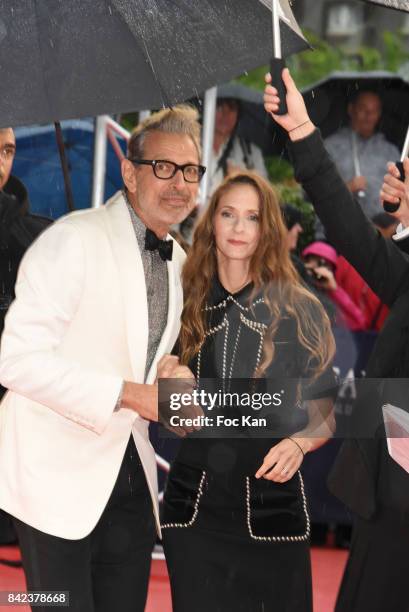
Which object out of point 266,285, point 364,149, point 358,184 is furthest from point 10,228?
point 364,149

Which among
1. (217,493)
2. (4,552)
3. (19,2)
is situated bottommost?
(4,552)

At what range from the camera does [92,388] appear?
2.61 metres

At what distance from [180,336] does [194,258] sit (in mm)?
269

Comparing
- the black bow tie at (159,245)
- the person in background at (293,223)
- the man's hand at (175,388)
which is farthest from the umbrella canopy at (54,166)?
the man's hand at (175,388)

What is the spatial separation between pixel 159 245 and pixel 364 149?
3.64 metres

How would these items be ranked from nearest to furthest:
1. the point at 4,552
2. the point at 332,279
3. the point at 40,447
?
the point at 40,447, the point at 4,552, the point at 332,279

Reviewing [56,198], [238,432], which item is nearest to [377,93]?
[56,198]

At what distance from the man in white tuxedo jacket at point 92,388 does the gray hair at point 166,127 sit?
42mm

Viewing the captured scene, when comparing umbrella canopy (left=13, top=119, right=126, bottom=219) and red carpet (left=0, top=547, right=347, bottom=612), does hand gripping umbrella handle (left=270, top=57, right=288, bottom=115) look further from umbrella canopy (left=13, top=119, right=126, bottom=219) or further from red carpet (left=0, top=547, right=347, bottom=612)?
red carpet (left=0, top=547, right=347, bottom=612)

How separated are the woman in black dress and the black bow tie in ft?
0.51

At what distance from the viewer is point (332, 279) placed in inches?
204

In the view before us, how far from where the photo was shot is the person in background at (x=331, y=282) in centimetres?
518

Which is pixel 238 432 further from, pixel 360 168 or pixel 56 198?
pixel 360 168

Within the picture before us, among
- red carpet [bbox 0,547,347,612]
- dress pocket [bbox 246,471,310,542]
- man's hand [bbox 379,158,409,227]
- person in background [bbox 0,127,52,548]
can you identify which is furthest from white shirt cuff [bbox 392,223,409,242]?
red carpet [bbox 0,547,347,612]
